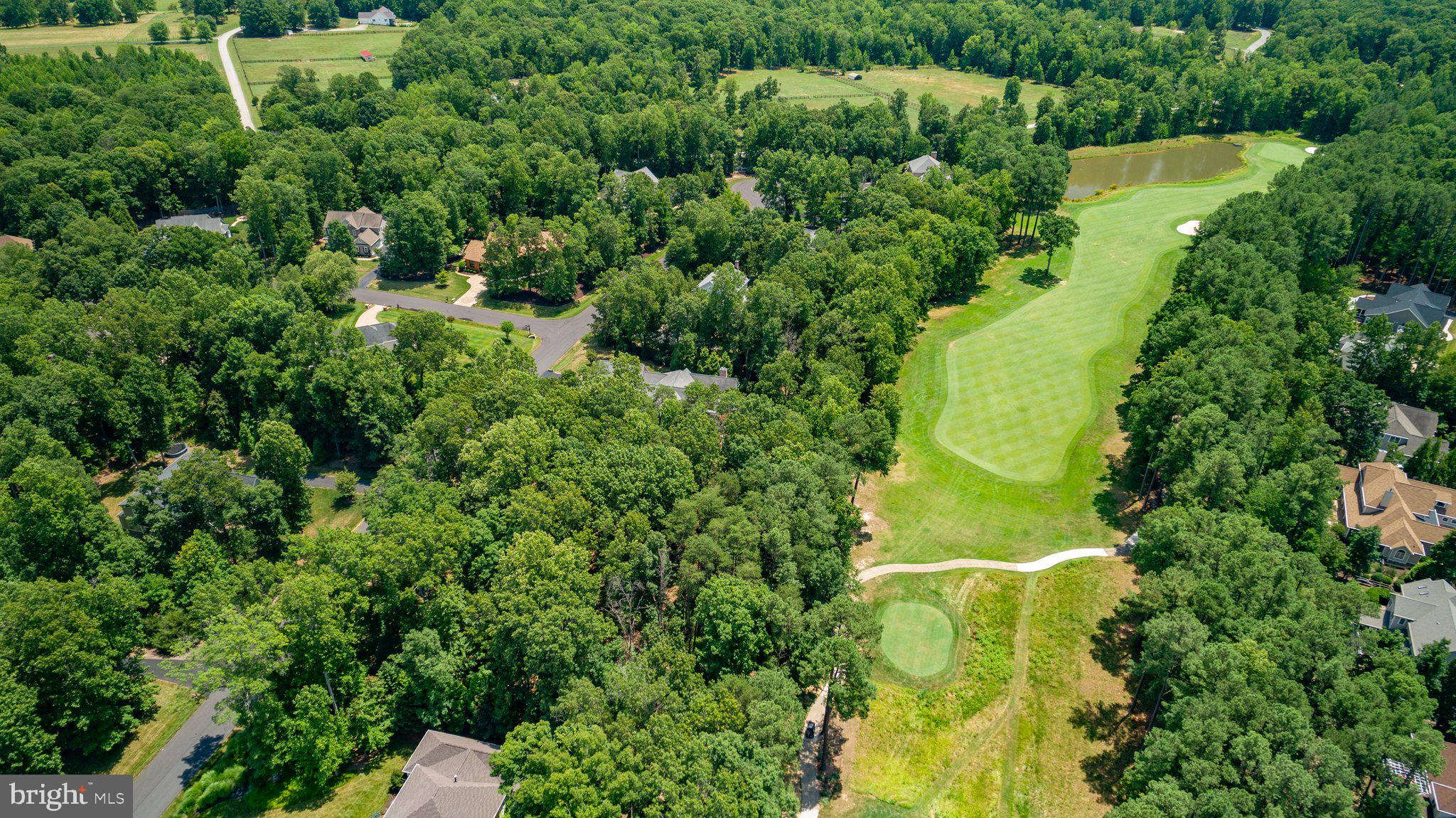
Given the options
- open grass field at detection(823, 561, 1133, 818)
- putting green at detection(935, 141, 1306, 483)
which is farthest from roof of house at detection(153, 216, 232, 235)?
open grass field at detection(823, 561, 1133, 818)

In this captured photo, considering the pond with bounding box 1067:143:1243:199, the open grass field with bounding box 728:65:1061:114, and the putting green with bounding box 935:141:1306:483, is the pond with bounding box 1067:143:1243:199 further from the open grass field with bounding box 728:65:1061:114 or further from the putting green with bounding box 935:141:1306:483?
the open grass field with bounding box 728:65:1061:114

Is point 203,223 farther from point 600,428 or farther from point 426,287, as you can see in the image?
point 600,428

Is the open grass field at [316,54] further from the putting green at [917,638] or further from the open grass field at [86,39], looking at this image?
the putting green at [917,638]

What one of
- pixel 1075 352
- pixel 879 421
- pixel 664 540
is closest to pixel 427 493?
pixel 664 540

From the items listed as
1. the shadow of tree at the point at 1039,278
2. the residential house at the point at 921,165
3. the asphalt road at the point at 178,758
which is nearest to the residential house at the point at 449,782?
the asphalt road at the point at 178,758

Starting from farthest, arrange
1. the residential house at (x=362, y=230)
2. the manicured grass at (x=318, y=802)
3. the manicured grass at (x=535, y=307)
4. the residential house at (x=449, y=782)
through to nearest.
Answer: the residential house at (x=362, y=230) < the manicured grass at (x=535, y=307) < the manicured grass at (x=318, y=802) < the residential house at (x=449, y=782)
